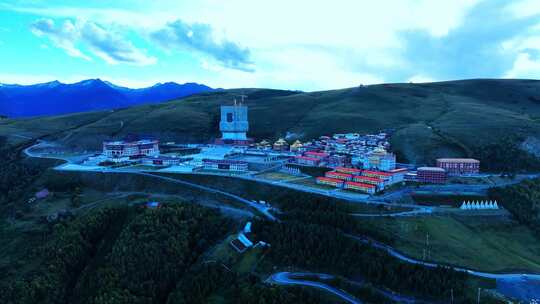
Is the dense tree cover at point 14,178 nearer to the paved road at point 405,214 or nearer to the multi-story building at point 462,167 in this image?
the paved road at point 405,214

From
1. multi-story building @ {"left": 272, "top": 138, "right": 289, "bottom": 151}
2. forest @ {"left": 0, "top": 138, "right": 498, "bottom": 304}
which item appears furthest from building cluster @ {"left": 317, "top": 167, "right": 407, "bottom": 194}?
multi-story building @ {"left": 272, "top": 138, "right": 289, "bottom": 151}

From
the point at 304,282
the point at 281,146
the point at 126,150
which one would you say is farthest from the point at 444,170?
the point at 126,150

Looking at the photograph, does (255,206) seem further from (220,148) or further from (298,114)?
(298,114)

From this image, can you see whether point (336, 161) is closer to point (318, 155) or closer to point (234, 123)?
point (318, 155)

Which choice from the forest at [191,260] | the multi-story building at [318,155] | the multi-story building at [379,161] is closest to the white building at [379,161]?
the multi-story building at [379,161]

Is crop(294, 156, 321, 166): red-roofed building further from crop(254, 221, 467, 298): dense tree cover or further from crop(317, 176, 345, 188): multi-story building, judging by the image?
crop(254, 221, 467, 298): dense tree cover

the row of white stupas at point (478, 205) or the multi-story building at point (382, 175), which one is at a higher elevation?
the multi-story building at point (382, 175)

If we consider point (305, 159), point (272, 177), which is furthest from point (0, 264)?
point (305, 159)
